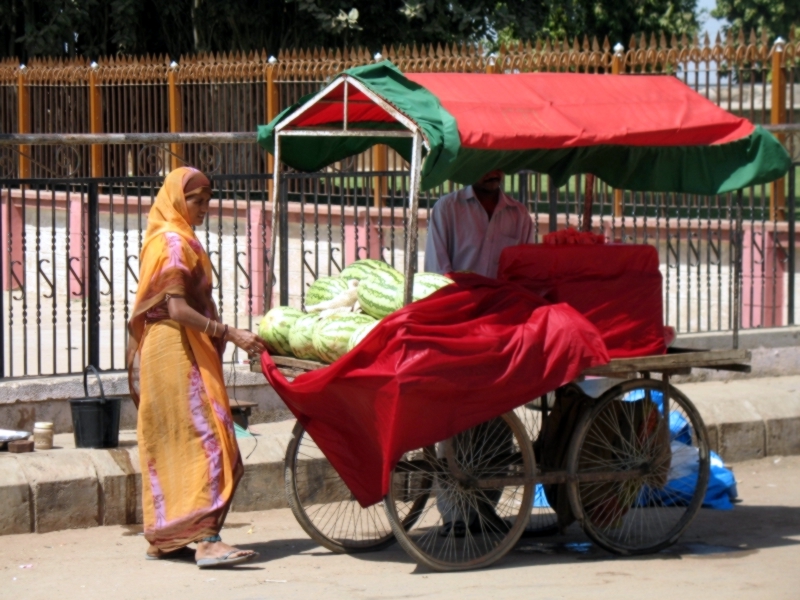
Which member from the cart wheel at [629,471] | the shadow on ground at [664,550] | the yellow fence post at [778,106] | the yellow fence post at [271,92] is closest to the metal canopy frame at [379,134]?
the cart wheel at [629,471]

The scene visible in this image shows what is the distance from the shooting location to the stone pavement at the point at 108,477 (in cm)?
605

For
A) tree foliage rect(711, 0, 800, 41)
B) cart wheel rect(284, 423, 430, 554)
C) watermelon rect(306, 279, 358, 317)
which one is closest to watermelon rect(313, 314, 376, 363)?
watermelon rect(306, 279, 358, 317)

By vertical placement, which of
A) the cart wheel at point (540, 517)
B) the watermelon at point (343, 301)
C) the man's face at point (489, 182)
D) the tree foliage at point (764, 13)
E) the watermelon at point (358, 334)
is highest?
the tree foliage at point (764, 13)

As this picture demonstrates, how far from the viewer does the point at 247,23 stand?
68.8 feet

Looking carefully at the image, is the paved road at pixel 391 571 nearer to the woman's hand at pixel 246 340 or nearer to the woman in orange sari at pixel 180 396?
the woman in orange sari at pixel 180 396

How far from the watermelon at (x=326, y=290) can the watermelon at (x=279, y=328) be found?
5.7 inches

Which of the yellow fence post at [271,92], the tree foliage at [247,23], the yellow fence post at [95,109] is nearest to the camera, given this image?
the yellow fence post at [271,92]

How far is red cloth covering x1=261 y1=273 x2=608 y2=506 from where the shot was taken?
4965mm

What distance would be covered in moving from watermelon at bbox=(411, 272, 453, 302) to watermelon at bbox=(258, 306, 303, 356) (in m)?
0.59

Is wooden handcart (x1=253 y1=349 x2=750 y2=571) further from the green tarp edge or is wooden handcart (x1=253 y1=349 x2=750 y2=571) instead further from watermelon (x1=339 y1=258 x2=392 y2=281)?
the green tarp edge

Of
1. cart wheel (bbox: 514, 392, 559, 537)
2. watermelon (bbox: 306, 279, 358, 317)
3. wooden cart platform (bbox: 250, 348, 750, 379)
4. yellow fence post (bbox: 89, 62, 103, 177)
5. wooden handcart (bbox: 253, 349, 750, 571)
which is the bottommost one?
cart wheel (bbox: 514, 392, 559, 537)

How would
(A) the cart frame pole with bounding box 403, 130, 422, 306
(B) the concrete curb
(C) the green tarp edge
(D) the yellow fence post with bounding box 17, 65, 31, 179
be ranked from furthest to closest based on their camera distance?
(D) the yellow fence post with bounding box 17, 65, 31, 179
(B) the concrete curb
(A) the cart frame pole with bounding box 403, 130, 422, 306
(C) the green tarp edge

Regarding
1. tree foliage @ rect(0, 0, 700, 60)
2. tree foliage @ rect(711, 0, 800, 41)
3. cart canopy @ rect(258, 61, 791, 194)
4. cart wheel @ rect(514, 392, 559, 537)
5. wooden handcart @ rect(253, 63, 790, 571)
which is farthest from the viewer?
tree foliage @ rect(711, 0, 800, 41)

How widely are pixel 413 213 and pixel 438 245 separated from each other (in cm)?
112
